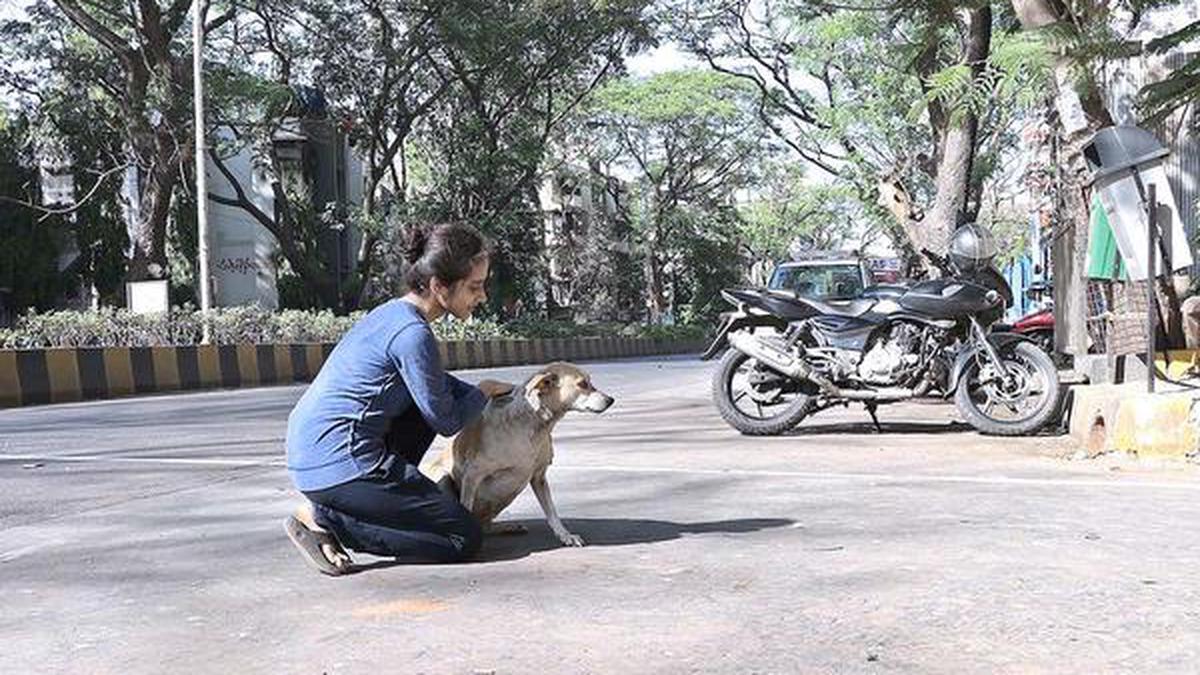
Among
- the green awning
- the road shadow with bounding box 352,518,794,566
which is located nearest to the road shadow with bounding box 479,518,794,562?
the road shadow with bounding box 352,518,794,566

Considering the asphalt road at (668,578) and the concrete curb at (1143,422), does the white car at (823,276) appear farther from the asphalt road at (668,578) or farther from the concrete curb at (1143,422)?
the asphalt road at (668,578)

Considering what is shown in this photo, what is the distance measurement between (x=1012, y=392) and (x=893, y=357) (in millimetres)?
846

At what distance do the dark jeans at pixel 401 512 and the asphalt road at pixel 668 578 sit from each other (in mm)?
98

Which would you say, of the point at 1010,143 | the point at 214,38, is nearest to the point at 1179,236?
the point at 214,38

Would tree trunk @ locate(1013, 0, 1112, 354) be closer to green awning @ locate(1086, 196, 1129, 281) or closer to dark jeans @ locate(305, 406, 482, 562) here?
green awning @ locate(1086, 196, 1129, 281)

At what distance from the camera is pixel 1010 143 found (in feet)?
107

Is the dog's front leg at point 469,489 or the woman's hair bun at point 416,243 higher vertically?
the woman's hair bun at point 416,243

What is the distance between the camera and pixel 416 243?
4.33m

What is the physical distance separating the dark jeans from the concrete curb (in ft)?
14.3

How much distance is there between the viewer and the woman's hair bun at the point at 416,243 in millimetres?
4297

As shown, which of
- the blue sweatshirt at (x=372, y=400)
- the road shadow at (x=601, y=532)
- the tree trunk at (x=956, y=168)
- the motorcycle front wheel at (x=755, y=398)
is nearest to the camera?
the blue sweatshirt at (x=372, y=400)

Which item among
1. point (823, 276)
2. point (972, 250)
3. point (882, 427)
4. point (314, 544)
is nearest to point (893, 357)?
point (882, 427)

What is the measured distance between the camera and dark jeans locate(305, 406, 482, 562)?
4180mm

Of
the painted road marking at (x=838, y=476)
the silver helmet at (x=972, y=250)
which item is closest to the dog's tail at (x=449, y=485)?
the painted road marking at (x=838, y=476)
